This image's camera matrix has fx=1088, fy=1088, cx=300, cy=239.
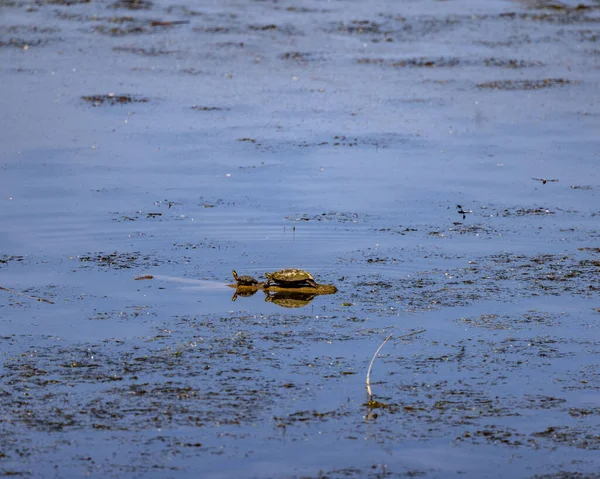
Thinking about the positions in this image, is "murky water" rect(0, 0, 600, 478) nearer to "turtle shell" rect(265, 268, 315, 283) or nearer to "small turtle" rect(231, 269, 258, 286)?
"small turtle" rect(231, 269, 258, 286)

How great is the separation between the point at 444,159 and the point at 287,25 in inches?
364

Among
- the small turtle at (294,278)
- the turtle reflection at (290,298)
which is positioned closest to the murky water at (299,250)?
the turtle reflection at (290,298)

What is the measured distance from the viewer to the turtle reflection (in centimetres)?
919

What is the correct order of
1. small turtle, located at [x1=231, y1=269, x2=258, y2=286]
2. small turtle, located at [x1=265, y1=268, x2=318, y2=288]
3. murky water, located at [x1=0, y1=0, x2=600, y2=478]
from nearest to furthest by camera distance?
murky water, located at [x1=0, y1=0, x2=600, y2=478]
small turtle, located at [x1=265, y1=268, x2=318, y2=288]
small turtle, located at [x1=231, y1=269, x2=258, y2=286]

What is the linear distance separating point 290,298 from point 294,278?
17cm

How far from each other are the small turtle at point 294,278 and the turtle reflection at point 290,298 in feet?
0.26

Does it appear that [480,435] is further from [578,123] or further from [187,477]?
[578,123]

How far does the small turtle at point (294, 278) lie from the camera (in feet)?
30.6

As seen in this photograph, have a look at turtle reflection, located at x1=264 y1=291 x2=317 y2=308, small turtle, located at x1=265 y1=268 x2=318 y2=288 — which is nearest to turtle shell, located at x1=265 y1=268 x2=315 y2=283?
small turtle, located at x1=265 y1=268 x2=318 y2=288

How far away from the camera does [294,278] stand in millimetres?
9328

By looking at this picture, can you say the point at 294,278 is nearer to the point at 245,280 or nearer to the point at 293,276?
the point at 293,276

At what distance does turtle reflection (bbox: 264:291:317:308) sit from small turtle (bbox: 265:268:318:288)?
3.2 inches

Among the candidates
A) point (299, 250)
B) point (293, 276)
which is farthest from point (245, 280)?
point (299, 250)

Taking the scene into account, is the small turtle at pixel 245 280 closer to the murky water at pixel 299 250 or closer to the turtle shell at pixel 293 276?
the murky water at pixel 299 250
